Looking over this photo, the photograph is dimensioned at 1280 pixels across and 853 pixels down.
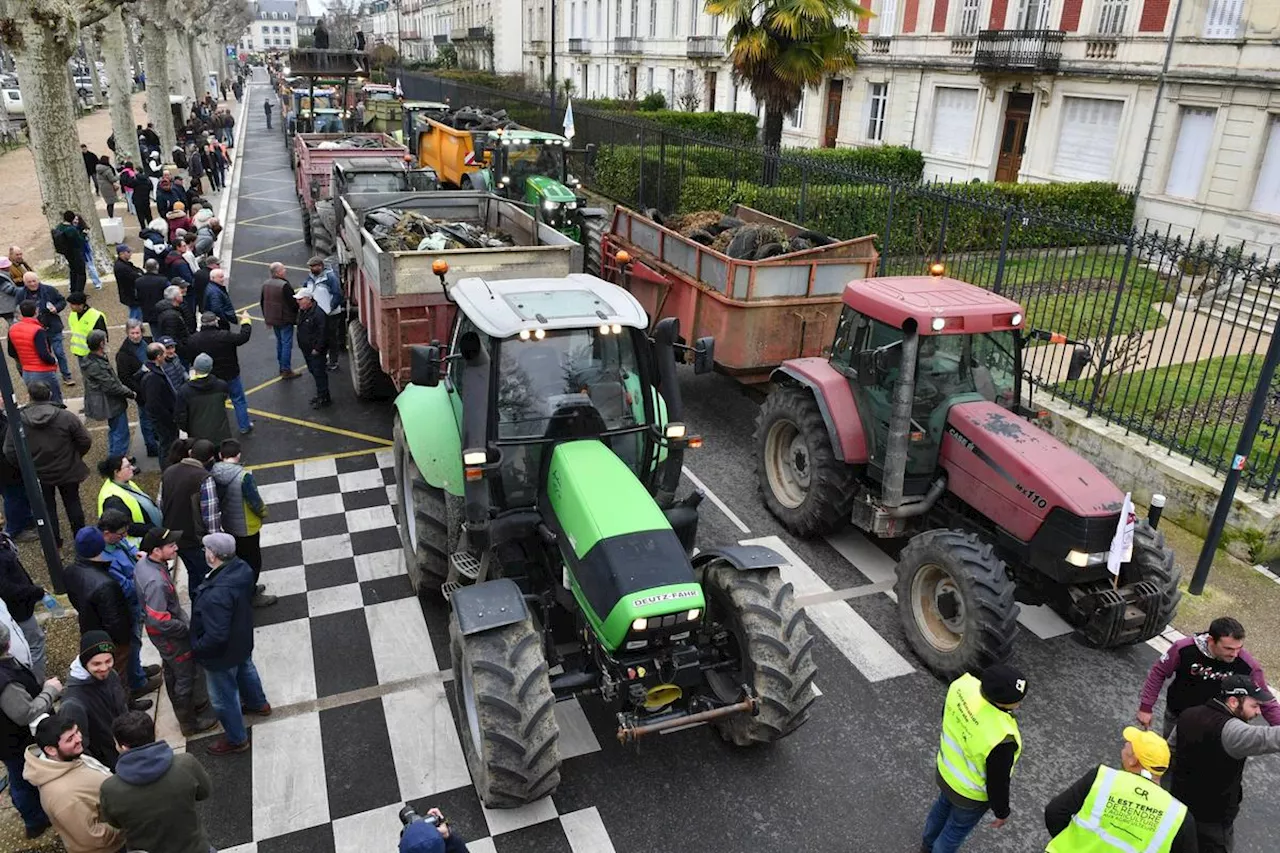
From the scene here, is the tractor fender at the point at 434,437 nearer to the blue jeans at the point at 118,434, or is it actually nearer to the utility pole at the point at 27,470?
the utility pole at the point at 27,470

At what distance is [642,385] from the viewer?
5.60 meters

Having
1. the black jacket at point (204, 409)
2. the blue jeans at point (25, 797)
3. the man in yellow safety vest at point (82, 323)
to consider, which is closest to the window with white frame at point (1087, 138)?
the black jacket at point (204, 409)

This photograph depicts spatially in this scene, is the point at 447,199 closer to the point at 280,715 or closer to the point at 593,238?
the point at 593,238

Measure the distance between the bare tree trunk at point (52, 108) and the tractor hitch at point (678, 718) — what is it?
1367 cm

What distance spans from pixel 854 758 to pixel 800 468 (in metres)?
3.07

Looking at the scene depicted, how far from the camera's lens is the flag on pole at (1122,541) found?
5.32 meters

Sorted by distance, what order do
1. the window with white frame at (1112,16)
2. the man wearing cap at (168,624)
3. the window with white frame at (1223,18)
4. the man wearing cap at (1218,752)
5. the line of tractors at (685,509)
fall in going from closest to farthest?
the man wearing cap at (1218,752) < the line of tractors at (685,509) < the man wearing cap at (168,624) < the window with white frame at (1223,18) < the window with white frame at (1112,16)

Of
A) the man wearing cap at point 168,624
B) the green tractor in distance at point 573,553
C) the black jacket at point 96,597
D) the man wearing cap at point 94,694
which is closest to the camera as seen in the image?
the man wearing cap at point 94,694

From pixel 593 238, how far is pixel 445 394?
8.11m

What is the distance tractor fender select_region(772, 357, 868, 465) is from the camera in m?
6.92

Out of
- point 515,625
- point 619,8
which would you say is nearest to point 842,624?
point 515,625

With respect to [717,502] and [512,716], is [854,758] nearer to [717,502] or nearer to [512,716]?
[512,716]

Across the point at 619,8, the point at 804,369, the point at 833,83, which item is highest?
the point at 619,8

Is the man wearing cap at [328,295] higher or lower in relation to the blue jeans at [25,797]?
higher
